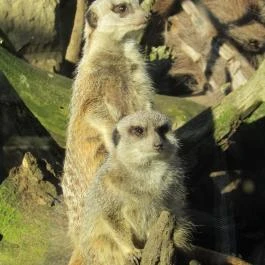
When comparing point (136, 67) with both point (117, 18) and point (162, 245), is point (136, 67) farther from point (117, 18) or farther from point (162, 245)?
point (162, 245)

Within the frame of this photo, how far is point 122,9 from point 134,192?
147 cm

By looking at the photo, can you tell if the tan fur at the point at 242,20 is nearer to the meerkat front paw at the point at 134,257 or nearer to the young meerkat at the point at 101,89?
the young meerkat at the point at 101,89

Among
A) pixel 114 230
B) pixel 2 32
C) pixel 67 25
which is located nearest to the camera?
pixel 114 230

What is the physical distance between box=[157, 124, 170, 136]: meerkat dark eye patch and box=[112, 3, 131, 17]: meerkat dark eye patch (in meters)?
1.16

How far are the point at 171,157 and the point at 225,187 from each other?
5.30 ft

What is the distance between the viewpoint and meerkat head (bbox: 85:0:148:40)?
4773mm

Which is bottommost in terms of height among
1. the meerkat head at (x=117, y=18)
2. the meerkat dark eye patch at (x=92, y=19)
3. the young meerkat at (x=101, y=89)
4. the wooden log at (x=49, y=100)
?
the wooden log at (x=49, y=100)

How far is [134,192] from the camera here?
3801mm

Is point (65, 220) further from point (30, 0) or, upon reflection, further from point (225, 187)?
point (30, 0)

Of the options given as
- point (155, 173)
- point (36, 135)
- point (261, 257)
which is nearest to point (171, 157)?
point (155, 173)

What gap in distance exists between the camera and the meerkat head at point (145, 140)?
3811 mm

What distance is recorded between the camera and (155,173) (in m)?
3.84

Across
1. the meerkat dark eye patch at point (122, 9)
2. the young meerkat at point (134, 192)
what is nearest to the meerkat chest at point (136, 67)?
the meerkat dark eye patch at point (122, 9)

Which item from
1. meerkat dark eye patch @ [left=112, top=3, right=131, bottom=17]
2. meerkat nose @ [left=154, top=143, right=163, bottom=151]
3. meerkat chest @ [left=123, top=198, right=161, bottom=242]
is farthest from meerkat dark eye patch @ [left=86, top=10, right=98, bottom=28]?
meerkat chest @ [left=123, top=198, right=161, bottom=242]
